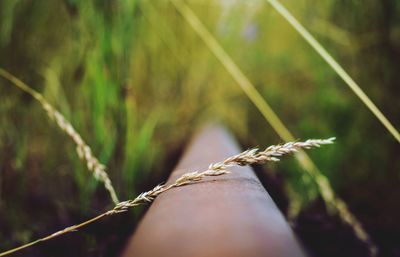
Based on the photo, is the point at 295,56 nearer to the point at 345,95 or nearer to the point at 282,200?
the point at 345,95

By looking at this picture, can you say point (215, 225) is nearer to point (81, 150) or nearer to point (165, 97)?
point (81, 150)

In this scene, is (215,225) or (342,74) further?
(342,74)

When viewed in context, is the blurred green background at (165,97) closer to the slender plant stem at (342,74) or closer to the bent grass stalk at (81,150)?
the bent grass stalk at (81,150)

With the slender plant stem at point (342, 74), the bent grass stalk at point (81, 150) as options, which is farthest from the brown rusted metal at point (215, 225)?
the slender plant stem at point (342, 74)

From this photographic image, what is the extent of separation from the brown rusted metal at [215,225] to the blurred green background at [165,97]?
445 millimetres

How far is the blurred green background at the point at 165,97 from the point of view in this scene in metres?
1.05

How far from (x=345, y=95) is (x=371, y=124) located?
240 millimetres

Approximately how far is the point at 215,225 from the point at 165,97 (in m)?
1.47

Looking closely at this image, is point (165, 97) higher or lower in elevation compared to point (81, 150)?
higher

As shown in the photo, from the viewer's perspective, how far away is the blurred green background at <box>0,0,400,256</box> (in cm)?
105

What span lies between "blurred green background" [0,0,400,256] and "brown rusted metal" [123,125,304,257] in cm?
44

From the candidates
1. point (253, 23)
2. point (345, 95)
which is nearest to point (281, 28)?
point (253, 23)

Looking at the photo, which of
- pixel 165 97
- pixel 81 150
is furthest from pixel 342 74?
pixel 165 97

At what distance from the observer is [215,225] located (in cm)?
39
